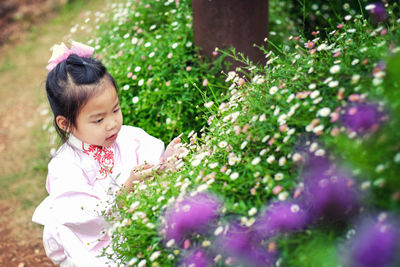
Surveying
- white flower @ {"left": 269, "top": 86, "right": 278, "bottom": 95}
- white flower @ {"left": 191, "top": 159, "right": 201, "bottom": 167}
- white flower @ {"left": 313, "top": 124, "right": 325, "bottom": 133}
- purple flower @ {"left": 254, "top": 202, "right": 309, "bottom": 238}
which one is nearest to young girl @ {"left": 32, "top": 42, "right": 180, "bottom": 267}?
white flower @ {"left": 191, "top": 159, "right": 201, "bottom": 167}

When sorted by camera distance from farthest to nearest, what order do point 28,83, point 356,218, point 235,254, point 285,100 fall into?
point 28,83, point 285,100, point 235,254, point 356,218

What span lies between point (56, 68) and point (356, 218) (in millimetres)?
1704

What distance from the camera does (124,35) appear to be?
3730mm

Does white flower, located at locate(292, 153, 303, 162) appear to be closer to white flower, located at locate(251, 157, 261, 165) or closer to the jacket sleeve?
white flower, located at locate(251, 157, 261, 165)

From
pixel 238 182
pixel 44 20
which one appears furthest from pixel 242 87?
pixel 44 20

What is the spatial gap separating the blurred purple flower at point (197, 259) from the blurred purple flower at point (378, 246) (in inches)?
20.9

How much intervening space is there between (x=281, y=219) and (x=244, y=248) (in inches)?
7.3

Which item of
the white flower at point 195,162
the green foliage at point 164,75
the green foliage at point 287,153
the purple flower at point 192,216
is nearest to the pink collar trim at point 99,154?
the green foliage at point 287,153

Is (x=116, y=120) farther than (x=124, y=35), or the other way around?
(x=124, y=35)

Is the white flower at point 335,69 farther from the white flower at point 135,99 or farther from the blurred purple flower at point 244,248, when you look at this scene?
the white flower at point 135,99

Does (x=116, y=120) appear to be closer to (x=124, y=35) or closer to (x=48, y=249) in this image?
(x=48, y=249)

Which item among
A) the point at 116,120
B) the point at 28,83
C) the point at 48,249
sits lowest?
the point at 28,83

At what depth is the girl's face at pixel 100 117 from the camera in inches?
91.4

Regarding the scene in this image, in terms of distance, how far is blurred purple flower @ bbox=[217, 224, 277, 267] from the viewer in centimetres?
162
